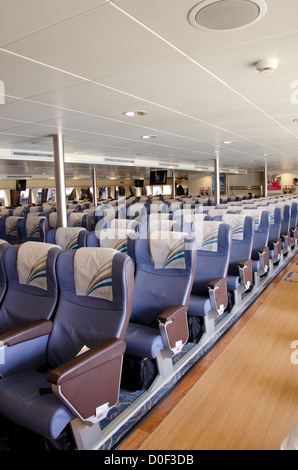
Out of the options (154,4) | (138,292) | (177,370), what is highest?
(154,4)

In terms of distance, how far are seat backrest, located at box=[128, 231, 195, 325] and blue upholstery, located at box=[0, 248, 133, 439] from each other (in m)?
0.69

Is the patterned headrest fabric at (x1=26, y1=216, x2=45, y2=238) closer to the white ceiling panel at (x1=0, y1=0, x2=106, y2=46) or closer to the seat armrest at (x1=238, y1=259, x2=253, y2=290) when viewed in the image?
the seat armrest at (x1=238, y1=259, x2=253, y2=290)

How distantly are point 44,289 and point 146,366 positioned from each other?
3.06ft

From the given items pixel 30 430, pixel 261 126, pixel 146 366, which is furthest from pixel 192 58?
pixel 261 126

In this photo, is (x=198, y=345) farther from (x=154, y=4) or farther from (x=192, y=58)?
(x=154, y=4)

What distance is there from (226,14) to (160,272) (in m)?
1.85

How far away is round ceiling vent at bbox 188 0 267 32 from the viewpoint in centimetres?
184

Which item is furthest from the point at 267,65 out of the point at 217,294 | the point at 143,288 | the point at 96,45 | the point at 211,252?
the point at 143,288

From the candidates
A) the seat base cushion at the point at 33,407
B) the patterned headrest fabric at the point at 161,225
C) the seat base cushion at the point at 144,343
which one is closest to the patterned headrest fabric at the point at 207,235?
the patterned headrest fabric at the point at 161,225

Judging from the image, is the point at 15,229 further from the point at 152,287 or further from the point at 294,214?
the point at 294,214

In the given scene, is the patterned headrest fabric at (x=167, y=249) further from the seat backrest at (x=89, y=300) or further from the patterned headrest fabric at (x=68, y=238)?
the patterned headrest fabric at (x=68, y=238)

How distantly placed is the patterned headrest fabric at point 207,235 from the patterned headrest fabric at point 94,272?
1527mm

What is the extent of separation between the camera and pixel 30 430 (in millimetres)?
1916

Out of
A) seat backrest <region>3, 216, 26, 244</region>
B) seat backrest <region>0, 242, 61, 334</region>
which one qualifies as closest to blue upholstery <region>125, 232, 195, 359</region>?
seat backrest <region>0, 242, 61, 334</region>
